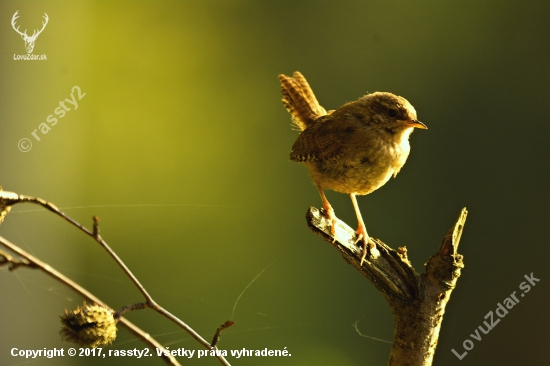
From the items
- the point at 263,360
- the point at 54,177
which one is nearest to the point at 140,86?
the point at 54,177

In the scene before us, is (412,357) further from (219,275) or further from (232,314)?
(219,275)

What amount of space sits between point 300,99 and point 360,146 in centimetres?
43

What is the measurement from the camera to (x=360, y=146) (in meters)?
1.78

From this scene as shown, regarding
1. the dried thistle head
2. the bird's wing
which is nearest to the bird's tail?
the bird's wing

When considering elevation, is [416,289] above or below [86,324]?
above

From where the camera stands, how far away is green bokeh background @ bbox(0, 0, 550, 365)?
2223 millimetres

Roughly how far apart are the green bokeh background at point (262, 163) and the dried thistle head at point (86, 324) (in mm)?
1150

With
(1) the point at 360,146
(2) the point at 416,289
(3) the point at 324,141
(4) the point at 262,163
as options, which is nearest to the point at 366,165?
(1) the point at 360,146

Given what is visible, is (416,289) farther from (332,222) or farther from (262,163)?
(262,163)

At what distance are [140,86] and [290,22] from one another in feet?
2.59

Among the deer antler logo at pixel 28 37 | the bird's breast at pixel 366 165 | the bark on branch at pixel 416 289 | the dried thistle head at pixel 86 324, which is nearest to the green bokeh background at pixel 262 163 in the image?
the deer antler logo at pixel 28 37

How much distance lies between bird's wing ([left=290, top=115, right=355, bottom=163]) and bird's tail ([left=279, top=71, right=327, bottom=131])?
148 mm

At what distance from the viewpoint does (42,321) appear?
2203mm

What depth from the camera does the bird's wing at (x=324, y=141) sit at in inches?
72.3
